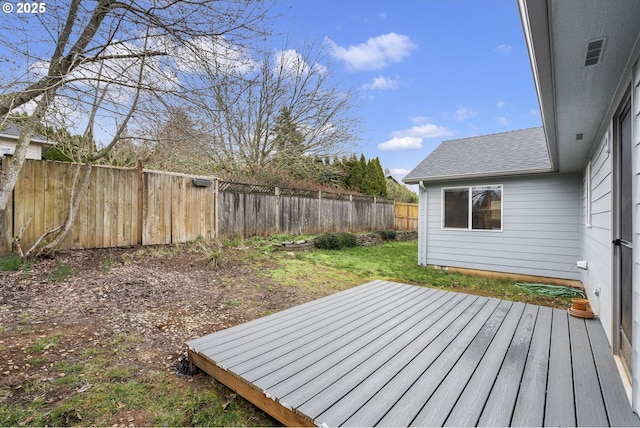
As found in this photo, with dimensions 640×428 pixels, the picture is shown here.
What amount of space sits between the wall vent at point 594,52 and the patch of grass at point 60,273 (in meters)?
5.86

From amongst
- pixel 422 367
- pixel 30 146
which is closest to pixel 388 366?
pixel 422 367

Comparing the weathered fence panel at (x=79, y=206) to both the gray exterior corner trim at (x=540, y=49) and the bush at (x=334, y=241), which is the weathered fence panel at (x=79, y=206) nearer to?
the bush at (x=334, y=241)

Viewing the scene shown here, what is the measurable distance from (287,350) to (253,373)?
0.41 meters

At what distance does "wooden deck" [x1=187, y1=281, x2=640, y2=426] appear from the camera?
1.65 m

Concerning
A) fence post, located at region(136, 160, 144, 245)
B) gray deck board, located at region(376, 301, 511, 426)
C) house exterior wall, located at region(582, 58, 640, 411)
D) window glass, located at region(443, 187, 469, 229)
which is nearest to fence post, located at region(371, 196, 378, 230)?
window glass, located at region(443, 187, 469, 229)

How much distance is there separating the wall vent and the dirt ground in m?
3.72

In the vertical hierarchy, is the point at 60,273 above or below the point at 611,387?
above

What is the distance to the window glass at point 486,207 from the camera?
673cm

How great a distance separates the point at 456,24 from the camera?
670 cm

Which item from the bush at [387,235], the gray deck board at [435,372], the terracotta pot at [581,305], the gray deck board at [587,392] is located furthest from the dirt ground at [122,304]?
the bush at [387,235]

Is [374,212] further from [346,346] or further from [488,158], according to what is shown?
[346,346]

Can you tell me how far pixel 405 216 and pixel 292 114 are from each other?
299 inches

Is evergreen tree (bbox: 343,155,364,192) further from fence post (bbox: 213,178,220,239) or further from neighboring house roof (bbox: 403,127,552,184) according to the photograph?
fence post (bbox: 213,178,220,239)

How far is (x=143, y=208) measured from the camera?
599cm
